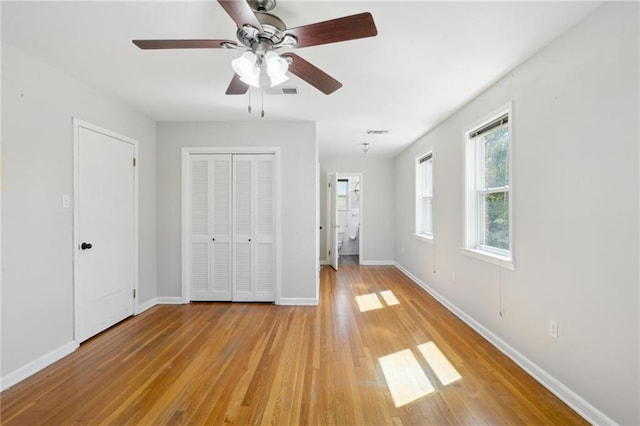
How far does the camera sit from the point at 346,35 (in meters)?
1.46

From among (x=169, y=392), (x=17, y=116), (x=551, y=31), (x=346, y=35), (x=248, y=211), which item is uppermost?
(x=551, y=31)

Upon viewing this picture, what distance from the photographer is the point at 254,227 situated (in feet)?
13.0

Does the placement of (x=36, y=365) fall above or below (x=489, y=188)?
below

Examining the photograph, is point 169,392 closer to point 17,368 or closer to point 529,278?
point 17,368

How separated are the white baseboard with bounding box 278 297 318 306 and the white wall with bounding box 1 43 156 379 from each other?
84.9 inches

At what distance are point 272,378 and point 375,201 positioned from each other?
16.4 ft

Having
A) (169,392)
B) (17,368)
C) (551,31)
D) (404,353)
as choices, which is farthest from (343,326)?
(551,31)

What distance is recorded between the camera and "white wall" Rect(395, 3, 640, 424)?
154cm

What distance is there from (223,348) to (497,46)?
3.27 metres

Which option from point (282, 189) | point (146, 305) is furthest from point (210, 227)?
point (146, 305)

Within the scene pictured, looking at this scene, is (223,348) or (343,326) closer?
(223,348)

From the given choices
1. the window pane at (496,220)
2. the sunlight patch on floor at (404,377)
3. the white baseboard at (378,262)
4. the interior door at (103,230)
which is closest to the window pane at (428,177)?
the window pane at (496,220)

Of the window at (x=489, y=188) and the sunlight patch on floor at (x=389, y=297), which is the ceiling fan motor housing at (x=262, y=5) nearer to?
the window at (x=489, y=188)

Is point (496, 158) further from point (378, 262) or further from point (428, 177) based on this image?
point (378, 262)
